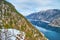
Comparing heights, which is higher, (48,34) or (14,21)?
(14,21)

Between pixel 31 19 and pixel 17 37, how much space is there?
53.0 inches

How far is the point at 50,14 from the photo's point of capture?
9734mm

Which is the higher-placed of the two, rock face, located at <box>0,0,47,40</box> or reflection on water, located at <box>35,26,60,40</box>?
rock face, located at <box>0,0,47,40</box>

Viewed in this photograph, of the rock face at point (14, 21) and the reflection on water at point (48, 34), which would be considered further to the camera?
the reflection on water at point (48, 34)

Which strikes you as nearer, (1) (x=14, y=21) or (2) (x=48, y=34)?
(1) (x=14, y=21)

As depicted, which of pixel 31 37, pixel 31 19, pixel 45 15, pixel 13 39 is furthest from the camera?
pixel 45 15

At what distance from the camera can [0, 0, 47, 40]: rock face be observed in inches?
309

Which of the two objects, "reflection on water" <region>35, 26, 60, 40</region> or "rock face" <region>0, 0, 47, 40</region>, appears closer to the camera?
"rock face" <region>0, 0, 47, 40</region>

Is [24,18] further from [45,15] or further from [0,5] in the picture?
[45,15]

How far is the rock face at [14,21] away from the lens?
784 cm

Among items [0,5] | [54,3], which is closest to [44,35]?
[54,3]

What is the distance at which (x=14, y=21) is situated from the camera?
8.00 meters

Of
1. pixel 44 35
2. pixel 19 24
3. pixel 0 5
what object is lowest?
pixel 44 35

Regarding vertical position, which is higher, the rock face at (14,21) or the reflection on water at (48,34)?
the rock face at (14,21)
